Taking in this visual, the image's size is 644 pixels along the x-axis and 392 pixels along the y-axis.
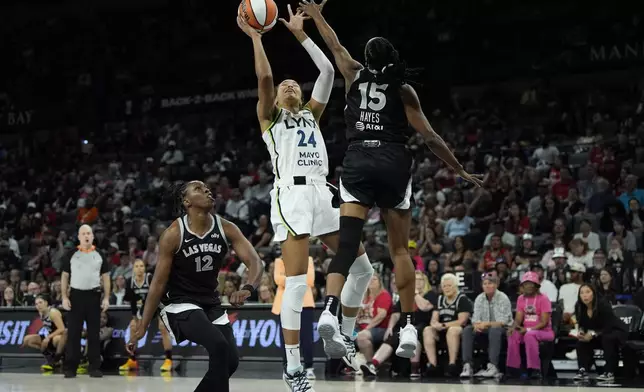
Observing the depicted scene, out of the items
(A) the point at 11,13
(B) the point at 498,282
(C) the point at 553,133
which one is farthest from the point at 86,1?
(B) the point at 498,282

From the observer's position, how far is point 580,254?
42.5ft

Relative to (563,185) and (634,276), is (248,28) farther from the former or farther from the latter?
(563,185)

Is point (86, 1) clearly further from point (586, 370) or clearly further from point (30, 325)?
point (586, 370)

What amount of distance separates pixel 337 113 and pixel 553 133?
5.39 meters

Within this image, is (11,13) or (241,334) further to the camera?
(11,13)

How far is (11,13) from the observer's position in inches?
1176

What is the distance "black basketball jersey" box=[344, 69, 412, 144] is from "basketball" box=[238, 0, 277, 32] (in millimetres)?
995

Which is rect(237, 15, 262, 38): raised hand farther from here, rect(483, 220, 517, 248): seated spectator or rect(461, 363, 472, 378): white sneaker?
rect(483, 220, 517, 248): seated spectator

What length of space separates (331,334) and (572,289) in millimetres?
6785

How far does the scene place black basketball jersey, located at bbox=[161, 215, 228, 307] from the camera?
663cm

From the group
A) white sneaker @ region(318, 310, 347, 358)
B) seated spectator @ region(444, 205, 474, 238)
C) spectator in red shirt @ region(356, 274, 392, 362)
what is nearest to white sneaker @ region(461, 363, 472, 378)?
spectator in red shirt @ region(356, 274, 392, 362)

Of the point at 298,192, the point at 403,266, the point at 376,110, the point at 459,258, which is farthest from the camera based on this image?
the point at 459,258

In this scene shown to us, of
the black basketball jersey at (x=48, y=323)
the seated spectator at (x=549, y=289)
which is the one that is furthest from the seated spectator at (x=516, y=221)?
the black basketball jersey at (x=48, y=323)

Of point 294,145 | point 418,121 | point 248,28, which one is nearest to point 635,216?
point 294,145
